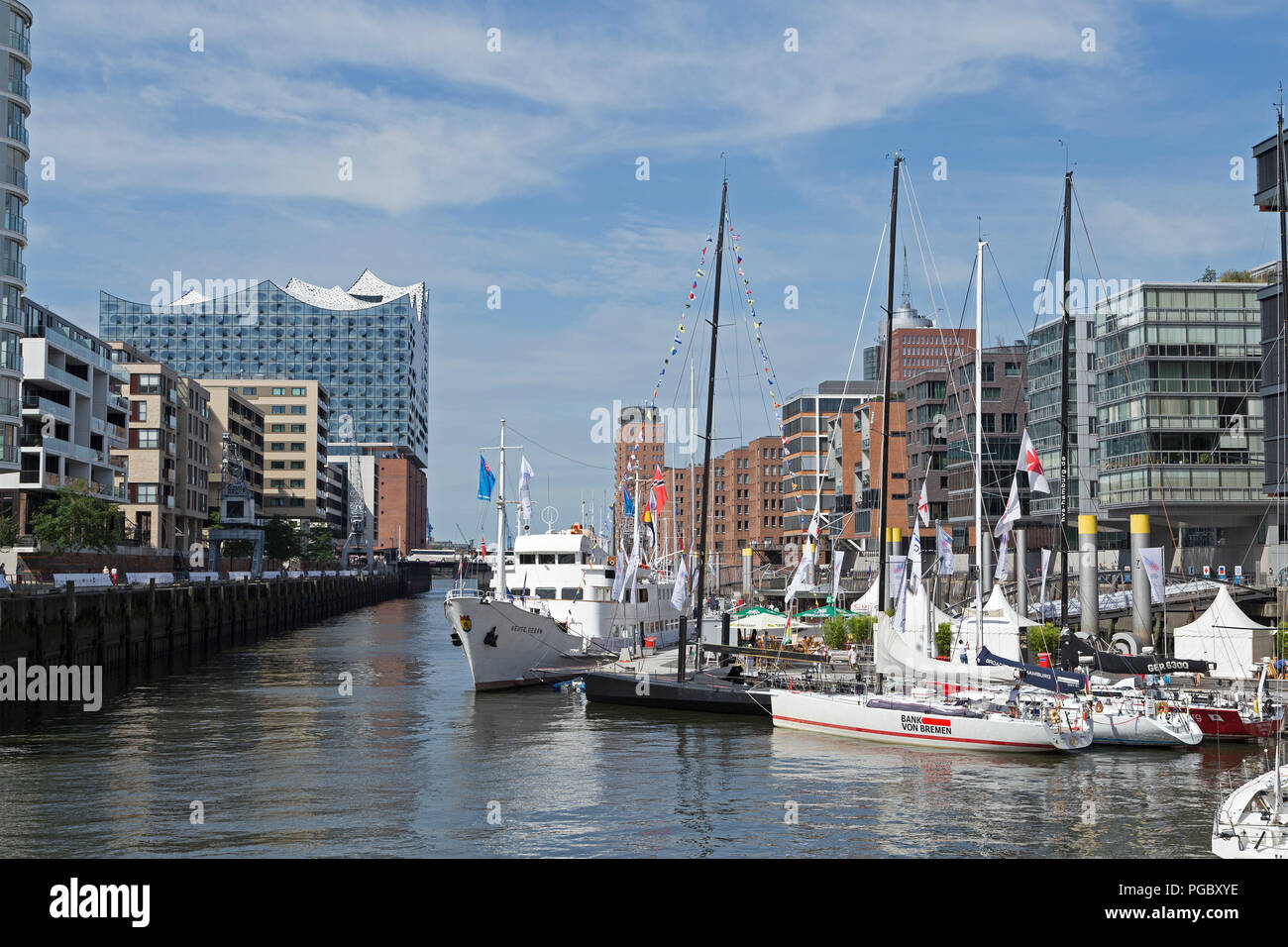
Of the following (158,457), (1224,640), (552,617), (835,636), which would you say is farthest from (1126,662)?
(158,457)

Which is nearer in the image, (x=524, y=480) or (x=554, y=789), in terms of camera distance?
(x=554, y=789)

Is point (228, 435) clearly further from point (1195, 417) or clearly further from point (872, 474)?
point (1195, 417)

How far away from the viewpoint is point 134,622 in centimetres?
6594

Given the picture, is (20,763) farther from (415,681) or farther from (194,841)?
(415,681)

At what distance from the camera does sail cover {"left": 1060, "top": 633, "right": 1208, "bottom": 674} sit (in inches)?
1650

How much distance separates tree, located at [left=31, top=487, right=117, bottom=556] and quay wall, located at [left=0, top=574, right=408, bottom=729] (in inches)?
392

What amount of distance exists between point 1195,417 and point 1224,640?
170ft

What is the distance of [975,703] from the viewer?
36.3 metres

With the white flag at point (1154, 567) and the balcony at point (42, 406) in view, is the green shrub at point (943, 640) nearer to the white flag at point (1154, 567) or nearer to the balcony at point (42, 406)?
the white flag at point (1154, 567)

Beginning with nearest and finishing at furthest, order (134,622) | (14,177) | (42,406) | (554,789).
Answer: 1. (554,789)
2. (134,622)
3. (14,177)
4. (42,406)

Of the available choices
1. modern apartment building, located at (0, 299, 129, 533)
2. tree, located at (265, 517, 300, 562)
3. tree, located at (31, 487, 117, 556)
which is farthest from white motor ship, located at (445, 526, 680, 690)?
tree, located at (265, 517, 300, 562)

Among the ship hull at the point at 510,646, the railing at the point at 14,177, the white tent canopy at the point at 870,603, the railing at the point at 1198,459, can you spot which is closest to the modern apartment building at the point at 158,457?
the railing at the point at 14,177
